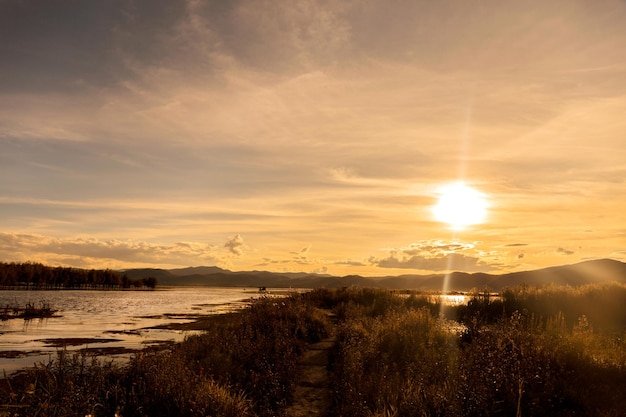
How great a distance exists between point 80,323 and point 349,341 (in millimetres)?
21336

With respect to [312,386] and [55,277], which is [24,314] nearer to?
[312,386]

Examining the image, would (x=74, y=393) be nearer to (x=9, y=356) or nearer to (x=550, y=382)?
(x=550, y=382)

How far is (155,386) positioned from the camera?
312 inches

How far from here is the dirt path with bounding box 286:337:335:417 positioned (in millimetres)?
8633

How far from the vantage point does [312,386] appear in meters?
10.3

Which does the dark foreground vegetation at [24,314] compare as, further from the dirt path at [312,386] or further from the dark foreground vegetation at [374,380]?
the dirt path at [312,386]

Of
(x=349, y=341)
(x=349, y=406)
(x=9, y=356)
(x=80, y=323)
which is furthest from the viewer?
(x=80, y=323)

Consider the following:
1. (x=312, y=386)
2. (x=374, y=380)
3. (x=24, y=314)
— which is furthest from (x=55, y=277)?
(x=374, y=380)

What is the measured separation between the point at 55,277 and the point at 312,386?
88875mm

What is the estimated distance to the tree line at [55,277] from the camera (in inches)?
3009

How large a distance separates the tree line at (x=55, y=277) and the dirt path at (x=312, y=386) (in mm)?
77530

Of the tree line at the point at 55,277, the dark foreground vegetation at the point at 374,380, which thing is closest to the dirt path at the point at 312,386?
the dark foreground vegetation at the point at 374,380

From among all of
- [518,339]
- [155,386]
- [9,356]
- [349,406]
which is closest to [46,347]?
[9,356]

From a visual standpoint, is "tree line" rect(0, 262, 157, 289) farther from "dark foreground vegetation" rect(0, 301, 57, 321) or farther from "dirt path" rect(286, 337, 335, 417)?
"dirt path" rect(286, 337, 335, 417)
